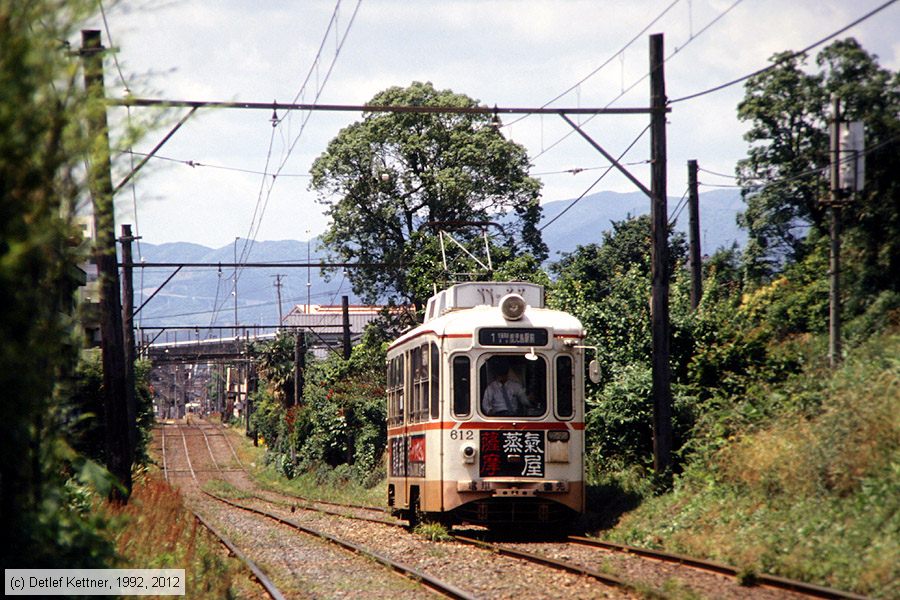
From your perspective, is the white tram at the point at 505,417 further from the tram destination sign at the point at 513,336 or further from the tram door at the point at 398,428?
the tram door at the point at 398,428

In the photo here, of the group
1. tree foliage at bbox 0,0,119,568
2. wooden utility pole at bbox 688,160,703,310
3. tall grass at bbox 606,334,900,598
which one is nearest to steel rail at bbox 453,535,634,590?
tall grass at bbox 606,334,900,598

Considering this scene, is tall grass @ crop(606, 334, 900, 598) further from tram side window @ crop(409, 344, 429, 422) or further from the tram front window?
tram side window @ crop(409, 344, 429, 422)

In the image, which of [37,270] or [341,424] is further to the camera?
[341,424]

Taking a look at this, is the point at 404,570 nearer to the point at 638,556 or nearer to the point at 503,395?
the point at 638,556

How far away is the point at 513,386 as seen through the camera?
58.0 feet

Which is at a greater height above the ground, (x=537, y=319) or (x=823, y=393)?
(x=537, y=319)

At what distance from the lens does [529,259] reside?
3634 centimetres

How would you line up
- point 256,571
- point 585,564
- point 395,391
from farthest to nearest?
point 395,391 < point 256,571 < point 585,564

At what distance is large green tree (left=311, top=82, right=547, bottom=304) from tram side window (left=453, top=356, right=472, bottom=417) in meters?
31.5

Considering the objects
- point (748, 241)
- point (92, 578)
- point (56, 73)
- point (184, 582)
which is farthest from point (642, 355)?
point (748, 241)

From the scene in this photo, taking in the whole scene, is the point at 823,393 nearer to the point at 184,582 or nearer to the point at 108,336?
the point at 184,582

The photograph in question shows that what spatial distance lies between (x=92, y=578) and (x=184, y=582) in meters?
3.79

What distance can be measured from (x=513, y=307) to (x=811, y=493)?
553 cm

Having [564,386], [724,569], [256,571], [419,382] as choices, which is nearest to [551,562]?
[724,569]
